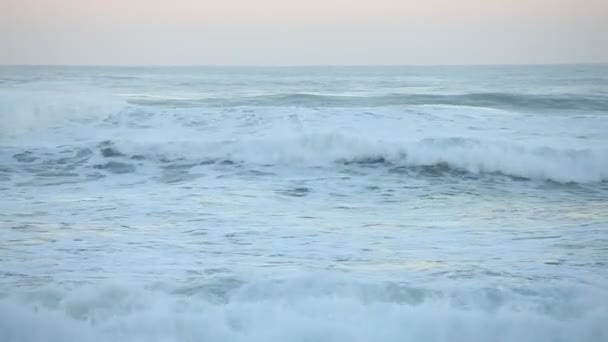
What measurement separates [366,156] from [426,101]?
8.74m

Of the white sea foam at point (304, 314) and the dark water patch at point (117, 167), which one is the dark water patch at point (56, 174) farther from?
the white sea foam at point (304, 314)

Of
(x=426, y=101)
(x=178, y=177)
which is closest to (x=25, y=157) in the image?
(x=178, y=177)

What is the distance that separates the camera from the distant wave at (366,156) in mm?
10195

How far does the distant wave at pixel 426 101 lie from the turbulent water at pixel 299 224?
11.7ft

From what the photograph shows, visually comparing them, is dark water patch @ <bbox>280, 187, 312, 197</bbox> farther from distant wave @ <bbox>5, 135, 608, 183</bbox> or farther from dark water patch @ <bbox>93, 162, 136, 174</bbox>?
dark water patch @ <bbox>93, 162, 136, 174</bbox>

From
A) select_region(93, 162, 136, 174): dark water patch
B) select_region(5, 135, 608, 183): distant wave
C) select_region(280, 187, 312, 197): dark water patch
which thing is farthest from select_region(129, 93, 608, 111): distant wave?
select_region(280, 187, 312, 197): dark water patch

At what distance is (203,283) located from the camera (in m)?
5.07

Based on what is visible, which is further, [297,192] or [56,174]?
[56,174]

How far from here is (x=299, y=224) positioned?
22.8 ft

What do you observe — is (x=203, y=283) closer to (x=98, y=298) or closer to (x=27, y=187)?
(x=98, y=298)

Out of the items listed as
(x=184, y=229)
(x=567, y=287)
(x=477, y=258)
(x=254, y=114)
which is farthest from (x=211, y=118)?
(x=567, y=287)

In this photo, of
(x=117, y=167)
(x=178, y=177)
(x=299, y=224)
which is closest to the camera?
(x=299, y=224)

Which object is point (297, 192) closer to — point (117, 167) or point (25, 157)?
point (117, 167)

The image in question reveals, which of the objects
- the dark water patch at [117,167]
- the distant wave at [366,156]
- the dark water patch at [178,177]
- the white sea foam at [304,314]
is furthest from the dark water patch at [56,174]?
the white sea foam at [304,314]
